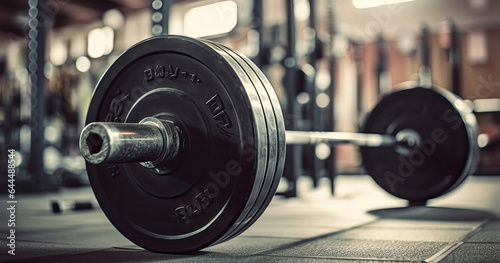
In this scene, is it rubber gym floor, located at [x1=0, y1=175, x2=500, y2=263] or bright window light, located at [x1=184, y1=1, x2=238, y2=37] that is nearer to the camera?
rubber gym floor, located at [x1=0, y1=175, x2=500, y2=263]

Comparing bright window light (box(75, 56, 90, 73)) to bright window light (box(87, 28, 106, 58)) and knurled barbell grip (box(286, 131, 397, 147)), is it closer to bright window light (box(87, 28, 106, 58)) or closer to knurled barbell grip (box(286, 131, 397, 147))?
bright window light (box(87, 28, 106, 58))

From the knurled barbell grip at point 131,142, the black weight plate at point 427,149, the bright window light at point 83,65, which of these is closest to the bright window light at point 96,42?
the bright window light at point 83,65

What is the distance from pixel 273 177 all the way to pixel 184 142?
0.18m

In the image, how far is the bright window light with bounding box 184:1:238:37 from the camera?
6168 mm

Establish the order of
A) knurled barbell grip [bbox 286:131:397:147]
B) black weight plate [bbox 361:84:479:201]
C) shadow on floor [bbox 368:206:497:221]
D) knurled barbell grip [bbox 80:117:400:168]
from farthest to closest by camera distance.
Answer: black weight plate [bbox 361:84:479:201]
shadow on floor [bbox 368:206:497:221]
knurled barbell grip [bbox 286:131:397:147]
knurled barbell grip [bbox 80:117:400:168]

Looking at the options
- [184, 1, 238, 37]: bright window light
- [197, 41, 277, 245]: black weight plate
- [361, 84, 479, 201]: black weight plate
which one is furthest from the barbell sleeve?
[184, 1, 238, 37]: bright window light

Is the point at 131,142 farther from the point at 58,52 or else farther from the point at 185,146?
the point at 58,52

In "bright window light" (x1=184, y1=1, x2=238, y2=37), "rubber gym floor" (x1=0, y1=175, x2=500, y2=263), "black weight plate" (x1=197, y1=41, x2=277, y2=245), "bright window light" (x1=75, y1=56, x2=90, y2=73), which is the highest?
"bright window light" (x1=184, y1=1, x2=238, y2=37)

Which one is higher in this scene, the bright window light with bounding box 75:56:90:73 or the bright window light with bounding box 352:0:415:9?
the bright window light with bounding box 352:0:415:9

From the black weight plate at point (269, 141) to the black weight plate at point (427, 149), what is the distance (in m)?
1.28

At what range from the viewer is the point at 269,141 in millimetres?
963

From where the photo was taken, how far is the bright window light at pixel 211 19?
6.17 m

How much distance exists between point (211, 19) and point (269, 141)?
18.2 feet

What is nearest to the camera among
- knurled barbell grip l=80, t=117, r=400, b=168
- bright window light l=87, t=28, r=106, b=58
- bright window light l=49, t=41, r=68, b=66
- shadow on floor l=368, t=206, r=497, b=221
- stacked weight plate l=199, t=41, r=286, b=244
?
knurled barbell grip l=80, t=117, r=400, b=168
